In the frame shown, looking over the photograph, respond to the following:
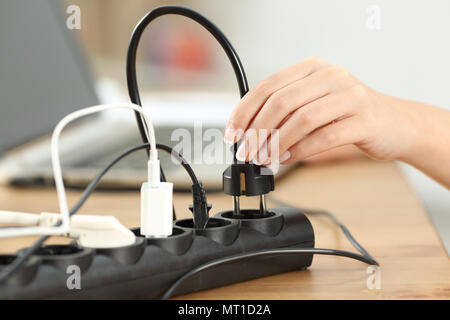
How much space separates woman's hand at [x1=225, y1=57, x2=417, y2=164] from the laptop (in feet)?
0.86

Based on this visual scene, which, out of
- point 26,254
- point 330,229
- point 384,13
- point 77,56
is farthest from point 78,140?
point 384,13

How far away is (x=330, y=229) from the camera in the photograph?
65cm

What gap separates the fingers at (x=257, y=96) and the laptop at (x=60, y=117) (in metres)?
0.26

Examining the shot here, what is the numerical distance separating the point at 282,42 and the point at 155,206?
6.84 ft

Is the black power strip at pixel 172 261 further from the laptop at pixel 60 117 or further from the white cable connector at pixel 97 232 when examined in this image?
the laptop at pixel 60 117

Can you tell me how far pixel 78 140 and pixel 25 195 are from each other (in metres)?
0.21

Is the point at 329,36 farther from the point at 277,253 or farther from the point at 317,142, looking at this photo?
the point at 277,253

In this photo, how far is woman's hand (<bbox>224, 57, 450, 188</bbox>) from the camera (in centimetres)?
53

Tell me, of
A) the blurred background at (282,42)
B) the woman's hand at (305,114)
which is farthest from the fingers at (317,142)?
the blurred background at (282,42)

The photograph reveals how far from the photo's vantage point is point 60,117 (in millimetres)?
1067

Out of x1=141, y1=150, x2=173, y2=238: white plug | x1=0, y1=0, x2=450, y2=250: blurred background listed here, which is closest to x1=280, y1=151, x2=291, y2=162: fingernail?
x1=141, y1=150, x2=173, y2=238: white plug

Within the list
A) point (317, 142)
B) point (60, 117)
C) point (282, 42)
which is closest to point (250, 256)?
point (317, 142)

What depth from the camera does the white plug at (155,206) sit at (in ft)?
1.47

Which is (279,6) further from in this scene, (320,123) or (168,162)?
(320,123)
